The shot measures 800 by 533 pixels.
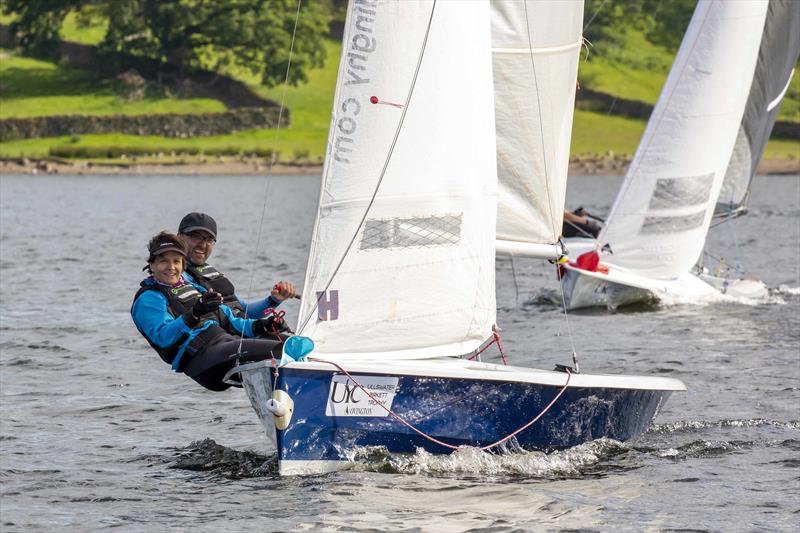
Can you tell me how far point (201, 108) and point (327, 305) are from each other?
82068 mm

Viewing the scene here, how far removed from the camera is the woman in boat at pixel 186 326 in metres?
11.5

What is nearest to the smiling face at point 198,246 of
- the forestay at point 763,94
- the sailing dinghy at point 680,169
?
the sailing dinghy at point 680,169

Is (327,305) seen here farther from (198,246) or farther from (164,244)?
(198,246)

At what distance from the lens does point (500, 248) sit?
15070mm

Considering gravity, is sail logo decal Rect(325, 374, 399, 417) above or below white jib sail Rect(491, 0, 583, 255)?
below

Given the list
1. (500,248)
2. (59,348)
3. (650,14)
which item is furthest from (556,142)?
(650,14)

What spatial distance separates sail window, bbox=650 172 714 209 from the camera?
23781 millimetres

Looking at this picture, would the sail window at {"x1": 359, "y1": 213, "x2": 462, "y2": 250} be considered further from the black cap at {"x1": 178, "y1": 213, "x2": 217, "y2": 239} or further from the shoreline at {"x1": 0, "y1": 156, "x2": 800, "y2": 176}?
the shoreline at {"x1": 0, "y1": 156, "x2": 800, "y2": 176}

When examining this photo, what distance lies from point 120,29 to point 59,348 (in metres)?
78.4

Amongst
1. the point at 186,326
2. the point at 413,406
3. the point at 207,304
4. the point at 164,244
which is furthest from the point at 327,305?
the point at 164,244

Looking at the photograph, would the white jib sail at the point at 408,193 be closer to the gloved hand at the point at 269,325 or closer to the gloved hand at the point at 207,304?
the gloved hand at the point at 269,325

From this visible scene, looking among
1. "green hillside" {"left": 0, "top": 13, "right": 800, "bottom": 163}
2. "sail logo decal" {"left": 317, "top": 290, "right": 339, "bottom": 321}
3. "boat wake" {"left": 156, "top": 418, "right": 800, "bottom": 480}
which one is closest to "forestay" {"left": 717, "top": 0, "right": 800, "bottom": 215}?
"boat wake" {"left": 156, "top": 418, "right": 800, "bottom": 480}

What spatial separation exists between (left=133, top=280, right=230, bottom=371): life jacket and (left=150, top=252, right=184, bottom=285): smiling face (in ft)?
0.22

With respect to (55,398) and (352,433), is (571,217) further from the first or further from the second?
(352,433)
